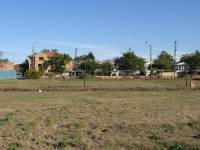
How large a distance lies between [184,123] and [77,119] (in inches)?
178

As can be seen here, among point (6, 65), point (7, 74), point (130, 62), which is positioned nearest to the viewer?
point (7, 74)

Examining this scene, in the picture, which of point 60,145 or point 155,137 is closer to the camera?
point 60,145

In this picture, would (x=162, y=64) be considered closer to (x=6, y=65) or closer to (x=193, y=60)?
(x=193, y=60)

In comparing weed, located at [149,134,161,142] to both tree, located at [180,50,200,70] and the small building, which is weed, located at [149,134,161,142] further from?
the small building

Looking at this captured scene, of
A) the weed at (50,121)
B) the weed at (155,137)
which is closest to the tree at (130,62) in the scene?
the weed at (50,121)

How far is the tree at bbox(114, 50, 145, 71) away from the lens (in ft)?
471

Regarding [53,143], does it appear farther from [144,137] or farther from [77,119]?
[77,119]

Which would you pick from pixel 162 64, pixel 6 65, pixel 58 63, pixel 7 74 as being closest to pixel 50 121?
pixel 7 74

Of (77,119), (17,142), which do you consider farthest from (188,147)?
(77,119)

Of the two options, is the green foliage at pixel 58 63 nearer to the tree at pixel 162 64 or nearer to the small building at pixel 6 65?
the small building at pixel 6 65

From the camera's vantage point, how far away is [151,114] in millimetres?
21016

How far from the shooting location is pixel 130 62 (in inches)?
5655

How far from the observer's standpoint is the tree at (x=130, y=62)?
143625 mm

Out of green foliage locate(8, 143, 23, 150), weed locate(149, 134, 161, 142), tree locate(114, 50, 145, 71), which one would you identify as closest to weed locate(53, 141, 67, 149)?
green foliage locate(8, 143, 23, 150)
